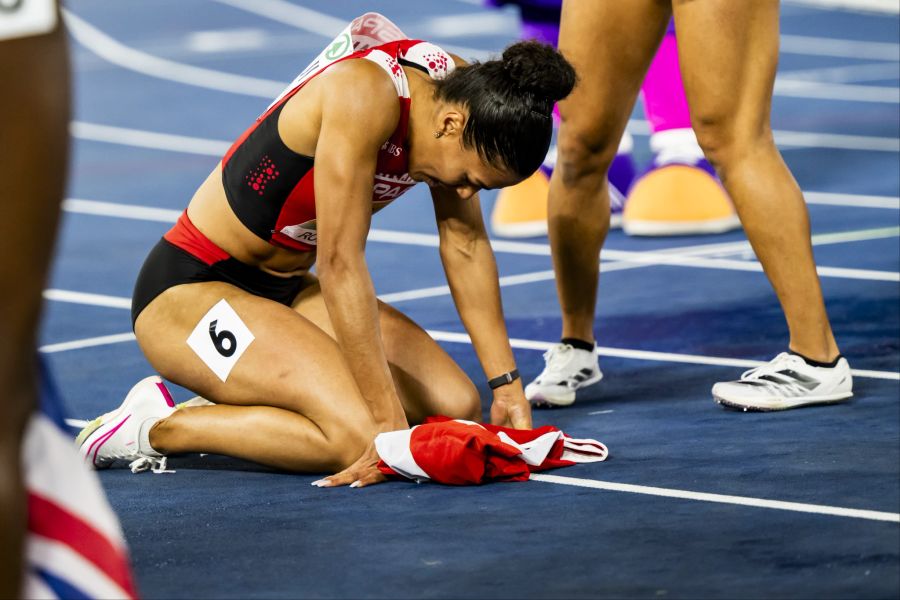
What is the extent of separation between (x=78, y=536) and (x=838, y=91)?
9.59 metres

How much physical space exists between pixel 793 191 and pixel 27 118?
10.6 ft

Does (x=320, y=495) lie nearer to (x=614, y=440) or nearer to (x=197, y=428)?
(x=197, y=428)

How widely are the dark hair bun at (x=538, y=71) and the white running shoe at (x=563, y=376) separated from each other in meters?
1.19

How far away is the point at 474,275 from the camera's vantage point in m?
4.43

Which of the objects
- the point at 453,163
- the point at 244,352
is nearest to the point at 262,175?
the point at 244,352

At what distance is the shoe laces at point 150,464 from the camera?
423 cm

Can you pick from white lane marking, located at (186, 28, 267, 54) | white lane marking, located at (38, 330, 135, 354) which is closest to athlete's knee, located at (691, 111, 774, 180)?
white lane marking, located at (38, 330, 135, 354)

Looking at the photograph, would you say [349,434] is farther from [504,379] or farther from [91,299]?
[91,299]

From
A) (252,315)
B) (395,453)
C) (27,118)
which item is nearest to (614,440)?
(395,453)

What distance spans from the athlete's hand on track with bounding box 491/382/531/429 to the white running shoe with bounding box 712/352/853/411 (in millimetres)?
594

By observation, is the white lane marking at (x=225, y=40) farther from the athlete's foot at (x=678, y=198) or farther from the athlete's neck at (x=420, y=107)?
the athlete's neck at (x=420, y=107)

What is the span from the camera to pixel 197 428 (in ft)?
13.7

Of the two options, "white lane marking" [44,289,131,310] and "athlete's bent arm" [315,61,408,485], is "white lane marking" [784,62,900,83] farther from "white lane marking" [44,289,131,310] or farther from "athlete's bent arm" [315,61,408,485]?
"athlete's bent arm" [315,61,408,485]

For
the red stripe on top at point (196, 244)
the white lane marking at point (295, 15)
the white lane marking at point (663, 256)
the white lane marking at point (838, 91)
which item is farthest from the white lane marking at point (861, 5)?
the red stripe on top at point (196, 244)
